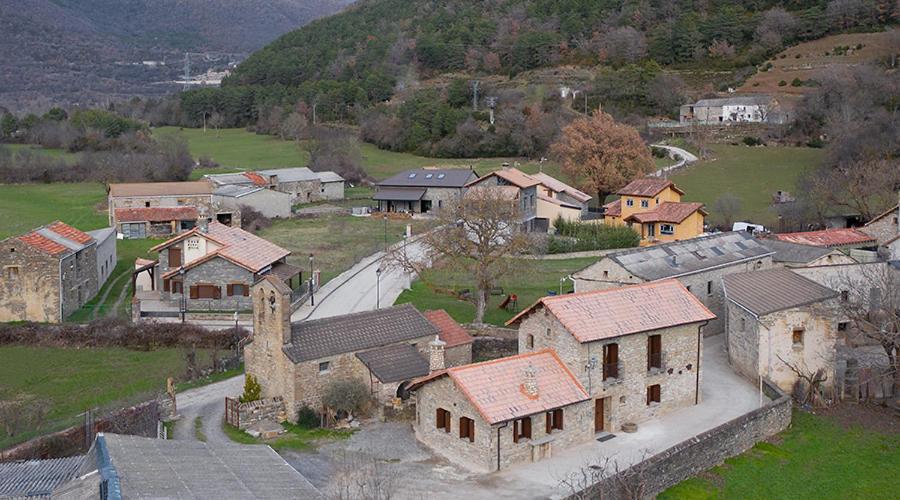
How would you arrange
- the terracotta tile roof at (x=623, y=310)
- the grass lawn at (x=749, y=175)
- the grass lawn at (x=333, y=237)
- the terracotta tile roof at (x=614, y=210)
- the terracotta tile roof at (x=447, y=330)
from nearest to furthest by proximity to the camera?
the terracotta tile roof at (x=623, y=310) < the terracotta tile roof at (x=447, y=330) < the grass lawn at (x=333, y=237) < the terracotta tile roof at (x=614, y=210) < the grass lawn at (x=749, y=175)

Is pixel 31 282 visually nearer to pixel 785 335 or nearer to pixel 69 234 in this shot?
pixel 69 234

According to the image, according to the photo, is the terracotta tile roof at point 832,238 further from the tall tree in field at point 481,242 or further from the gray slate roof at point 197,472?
the gray slate roof at point 197,472

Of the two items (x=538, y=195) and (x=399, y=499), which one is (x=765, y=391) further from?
(x=538, y=195)

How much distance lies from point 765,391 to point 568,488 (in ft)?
35.8

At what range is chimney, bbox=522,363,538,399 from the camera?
30.4 metres

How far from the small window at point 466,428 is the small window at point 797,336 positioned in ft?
42.7

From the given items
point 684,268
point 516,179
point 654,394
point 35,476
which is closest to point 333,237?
point 516,179

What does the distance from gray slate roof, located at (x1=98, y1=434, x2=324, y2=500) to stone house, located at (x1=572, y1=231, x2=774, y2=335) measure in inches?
805

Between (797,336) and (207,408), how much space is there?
19.9m

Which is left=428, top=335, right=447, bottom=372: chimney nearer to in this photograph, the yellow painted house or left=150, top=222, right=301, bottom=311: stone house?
left=150, top=222, right=301, bottom=311: stone house

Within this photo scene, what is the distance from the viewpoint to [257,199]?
246 ft

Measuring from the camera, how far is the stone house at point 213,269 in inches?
1903

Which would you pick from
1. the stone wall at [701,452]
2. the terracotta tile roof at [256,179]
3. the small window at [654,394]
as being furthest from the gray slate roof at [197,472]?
the terracotta tile roof at [256,179]

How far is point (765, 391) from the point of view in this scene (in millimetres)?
35312
